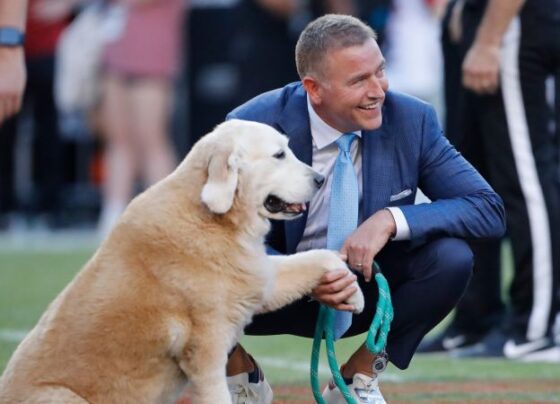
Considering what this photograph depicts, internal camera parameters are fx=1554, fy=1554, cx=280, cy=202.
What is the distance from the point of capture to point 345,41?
555 cm

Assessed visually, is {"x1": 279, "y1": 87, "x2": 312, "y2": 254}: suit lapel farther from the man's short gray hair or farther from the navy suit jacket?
the man's short gray hair

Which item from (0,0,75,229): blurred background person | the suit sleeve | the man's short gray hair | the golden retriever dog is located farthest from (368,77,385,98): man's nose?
(0,0,75,229): blurred background person

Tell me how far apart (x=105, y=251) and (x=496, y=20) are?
3.01m

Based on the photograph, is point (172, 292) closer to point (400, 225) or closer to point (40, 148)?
point (400, 225)

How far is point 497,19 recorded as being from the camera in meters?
7.31

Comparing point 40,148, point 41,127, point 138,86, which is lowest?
point 40,148

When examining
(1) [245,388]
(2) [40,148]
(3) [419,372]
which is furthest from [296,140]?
(2) [40,148]

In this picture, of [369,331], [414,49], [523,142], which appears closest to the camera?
[369,331]

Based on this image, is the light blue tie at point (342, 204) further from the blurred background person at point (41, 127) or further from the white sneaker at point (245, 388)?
the blurred background person at point (41, 127)

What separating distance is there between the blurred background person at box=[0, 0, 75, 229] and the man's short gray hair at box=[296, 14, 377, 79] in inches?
348

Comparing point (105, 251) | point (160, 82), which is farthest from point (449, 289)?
point (160, 82)

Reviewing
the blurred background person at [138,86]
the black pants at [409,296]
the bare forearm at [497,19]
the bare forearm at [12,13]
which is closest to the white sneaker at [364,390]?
the black pants at [409,296]

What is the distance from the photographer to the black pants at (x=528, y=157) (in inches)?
293

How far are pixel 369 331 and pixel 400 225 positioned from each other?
0.39m
